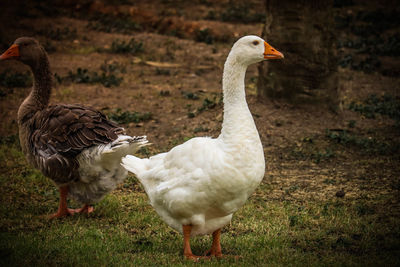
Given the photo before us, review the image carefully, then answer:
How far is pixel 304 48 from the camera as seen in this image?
9.34 metres

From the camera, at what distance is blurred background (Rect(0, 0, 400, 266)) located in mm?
5770

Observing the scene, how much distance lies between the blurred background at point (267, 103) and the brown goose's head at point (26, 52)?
70.2 inches

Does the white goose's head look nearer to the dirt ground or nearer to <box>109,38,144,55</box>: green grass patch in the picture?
the dirt ground

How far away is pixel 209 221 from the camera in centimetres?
505

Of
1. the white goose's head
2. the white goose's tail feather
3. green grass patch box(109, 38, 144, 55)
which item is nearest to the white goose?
the white goose's head

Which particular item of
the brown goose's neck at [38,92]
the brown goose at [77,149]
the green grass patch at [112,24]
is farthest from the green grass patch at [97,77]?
the brown goose at [77,149]

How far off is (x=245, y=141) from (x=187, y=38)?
11.7m

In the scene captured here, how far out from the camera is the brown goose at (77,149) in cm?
609

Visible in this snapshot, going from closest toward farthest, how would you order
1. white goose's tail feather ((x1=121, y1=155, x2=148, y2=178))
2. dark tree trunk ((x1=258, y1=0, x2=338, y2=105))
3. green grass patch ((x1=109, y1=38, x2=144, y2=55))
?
1. white goose's tail feather ((x1=121, y1=155, x2=148, y2=178))
2. dark tree trunk ((x1=258, y1=0, x2=338, y2=105))
3. green grass patch ((x1=109, y1=38, x2=144, y2=55))

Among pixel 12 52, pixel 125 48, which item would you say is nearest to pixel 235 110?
pixel 12 52

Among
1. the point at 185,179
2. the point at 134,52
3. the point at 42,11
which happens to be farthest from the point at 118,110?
the point at 42,11

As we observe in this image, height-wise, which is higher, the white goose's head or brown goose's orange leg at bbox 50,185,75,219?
the white goose's head

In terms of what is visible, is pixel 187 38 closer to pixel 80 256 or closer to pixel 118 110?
pixel 118 110

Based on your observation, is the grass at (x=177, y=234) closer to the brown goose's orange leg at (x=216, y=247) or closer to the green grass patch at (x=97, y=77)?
the brown goose's orange leg at (x=216, y=247)
